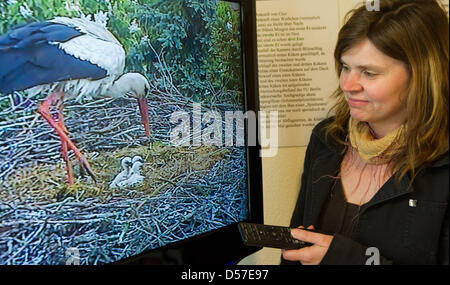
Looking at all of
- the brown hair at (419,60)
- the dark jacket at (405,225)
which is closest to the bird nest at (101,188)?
the dark jacket at (405,225)

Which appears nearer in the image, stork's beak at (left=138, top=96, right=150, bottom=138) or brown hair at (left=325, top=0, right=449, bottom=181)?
stork's beak at (left=138, top=96, right=150, bottom=138)

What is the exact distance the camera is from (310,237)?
101cm

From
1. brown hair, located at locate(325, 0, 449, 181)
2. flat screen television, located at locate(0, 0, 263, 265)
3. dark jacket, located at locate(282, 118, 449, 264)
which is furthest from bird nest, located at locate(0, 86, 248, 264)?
brown hair, located at locate(325, 0, 449, 181)

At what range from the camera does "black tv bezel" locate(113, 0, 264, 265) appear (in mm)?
937

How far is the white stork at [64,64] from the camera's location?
667 mm

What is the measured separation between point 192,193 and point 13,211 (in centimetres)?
38

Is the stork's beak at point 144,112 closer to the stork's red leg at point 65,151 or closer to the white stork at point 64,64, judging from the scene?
the white stork at point 64,64

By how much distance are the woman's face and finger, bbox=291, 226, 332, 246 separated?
0.31m

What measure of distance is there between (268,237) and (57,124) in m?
0.52

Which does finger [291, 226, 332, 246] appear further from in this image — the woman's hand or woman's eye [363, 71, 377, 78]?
woman's eye [363, 71, 377, 78]

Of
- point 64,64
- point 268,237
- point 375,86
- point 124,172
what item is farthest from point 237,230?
point 64,64

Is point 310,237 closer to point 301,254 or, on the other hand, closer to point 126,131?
point 301,254
